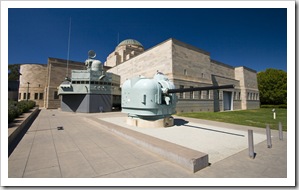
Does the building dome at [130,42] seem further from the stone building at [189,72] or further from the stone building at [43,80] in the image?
the stone building at [189,72]

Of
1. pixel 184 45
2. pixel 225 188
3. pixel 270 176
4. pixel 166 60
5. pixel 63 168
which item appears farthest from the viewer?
pixel 184 45

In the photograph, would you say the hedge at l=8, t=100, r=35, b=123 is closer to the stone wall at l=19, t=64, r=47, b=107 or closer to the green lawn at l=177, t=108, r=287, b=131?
the green lawn at l=177, t=108, r=287, b=131

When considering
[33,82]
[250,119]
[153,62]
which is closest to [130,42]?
[153,62]

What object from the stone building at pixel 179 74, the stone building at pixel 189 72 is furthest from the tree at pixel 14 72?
the stone building at pixel 189 72

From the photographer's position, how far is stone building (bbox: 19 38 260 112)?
803 inches

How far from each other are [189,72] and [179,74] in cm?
253

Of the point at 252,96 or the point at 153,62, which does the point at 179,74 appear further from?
the point at 252,96

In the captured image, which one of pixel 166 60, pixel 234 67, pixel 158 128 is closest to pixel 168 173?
pixel 158 128

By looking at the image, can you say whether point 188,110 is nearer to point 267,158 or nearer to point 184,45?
point 184,45

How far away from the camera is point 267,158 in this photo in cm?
388

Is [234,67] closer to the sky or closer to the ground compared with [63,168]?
closer to the sky

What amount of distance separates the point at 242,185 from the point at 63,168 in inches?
148

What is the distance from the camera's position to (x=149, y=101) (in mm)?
7824

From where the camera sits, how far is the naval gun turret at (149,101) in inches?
310
